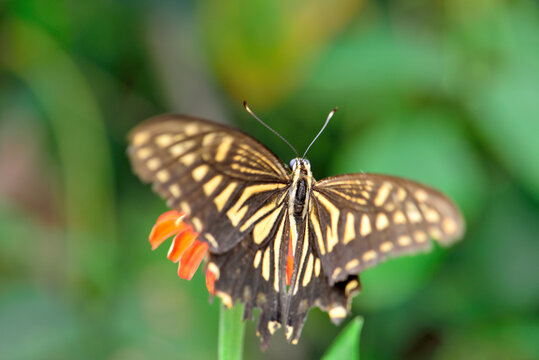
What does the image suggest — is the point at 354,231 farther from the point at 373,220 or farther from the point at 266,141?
the point at 266,141

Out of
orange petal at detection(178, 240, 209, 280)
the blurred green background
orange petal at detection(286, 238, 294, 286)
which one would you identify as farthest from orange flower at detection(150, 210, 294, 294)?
the blurred green background

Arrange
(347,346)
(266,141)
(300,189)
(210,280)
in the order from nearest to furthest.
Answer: (347,346)
(210,280)
(300,189)
(266,141)

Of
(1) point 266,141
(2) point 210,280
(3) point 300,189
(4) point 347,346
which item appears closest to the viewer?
(4) point 347,346

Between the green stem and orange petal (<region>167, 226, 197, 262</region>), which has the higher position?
orange petal (<region>167, 226, 197, 262</region>)

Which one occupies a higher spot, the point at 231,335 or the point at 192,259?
the point at 192,259

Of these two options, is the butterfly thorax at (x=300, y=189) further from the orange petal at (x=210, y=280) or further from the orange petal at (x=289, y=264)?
the orange petal at (x=210, y=280)

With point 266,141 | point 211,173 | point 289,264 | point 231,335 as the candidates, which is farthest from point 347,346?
point 266,141

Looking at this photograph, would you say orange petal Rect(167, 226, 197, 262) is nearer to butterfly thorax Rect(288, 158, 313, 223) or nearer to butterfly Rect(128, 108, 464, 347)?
butterfly Rect(128, 108, 464, 347)
